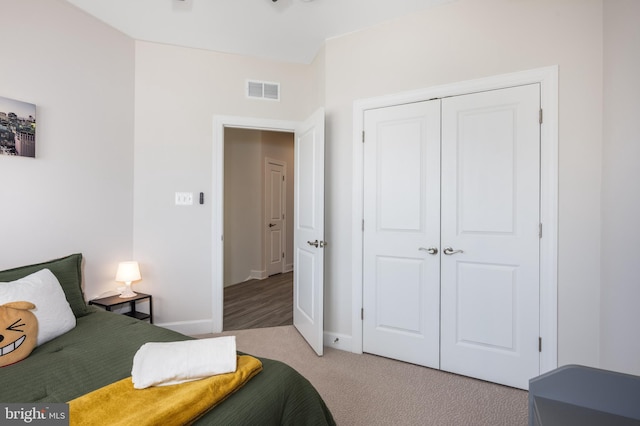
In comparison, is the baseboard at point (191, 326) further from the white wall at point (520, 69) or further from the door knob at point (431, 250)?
the door knob at point (431, 250)

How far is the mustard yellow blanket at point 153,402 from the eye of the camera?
87 cm

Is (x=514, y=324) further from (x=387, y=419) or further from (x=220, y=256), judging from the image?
(x=220, y=256)

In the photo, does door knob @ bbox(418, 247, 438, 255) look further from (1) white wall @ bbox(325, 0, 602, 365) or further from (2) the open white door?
(2) the open white door

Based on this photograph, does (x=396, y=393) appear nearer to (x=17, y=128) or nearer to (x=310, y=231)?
(x=310, y=231)

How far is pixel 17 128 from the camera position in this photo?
6.64 feet

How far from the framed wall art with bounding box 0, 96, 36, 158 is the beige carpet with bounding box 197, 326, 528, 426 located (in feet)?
7.18

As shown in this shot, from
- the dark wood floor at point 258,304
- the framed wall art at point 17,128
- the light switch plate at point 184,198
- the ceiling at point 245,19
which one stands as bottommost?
the dark wood floor at point 258,304

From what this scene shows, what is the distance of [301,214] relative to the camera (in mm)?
3049

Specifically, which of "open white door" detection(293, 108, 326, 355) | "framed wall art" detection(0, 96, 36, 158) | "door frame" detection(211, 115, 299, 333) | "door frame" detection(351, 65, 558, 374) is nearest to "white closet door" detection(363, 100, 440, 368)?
"open white door" detection(293, 108, 326, 355)

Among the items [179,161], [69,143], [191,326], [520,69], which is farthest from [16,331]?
[520,69]

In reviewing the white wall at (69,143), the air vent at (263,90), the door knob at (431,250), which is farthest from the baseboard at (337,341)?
the air vent at (263,90)

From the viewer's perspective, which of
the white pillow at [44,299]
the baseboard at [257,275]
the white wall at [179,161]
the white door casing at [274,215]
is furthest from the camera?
the white door casing at [274,215]

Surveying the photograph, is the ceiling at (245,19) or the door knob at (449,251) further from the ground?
the ceiling at (245,19)

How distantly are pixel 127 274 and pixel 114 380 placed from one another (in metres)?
1.65
